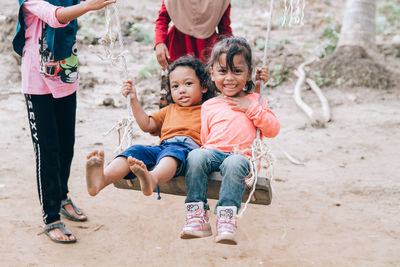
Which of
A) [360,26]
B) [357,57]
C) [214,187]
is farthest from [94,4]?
[360,26]

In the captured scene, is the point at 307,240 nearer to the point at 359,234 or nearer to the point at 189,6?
the point at 359,234

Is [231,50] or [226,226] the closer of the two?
[226,226]

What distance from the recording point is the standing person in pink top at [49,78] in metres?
2.46

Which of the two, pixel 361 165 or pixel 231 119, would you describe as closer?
pixel 231 119

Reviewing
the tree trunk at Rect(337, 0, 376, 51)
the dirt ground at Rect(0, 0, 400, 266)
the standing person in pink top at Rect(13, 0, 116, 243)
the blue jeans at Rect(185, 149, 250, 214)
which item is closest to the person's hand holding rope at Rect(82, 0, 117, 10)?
the standing person in pink top at Rect(13, 0, 116, 243)

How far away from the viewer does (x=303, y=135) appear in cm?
555

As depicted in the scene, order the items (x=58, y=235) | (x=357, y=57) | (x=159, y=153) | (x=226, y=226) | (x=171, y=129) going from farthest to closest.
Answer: (x=357, y=57) < (x=58, y=235) < (x=171, y=129) < (x=159, y=153) < (x=226, y=226)

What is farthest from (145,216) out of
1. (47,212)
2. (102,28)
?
(102,28)

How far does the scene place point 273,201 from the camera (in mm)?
4008

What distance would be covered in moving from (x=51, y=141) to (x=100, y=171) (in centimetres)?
78

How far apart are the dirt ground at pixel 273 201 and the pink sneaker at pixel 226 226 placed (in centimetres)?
78

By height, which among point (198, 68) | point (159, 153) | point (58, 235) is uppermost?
point (198, 68)

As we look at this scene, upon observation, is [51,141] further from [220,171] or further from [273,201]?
[273,201]

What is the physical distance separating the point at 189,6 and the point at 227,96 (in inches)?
32.8
